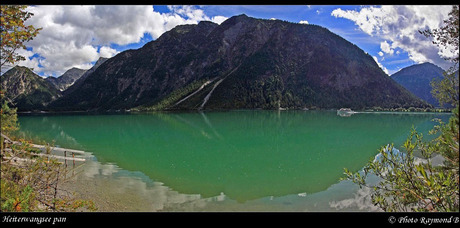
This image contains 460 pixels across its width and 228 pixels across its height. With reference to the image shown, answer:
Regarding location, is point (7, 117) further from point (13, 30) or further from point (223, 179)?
point (223, 179)

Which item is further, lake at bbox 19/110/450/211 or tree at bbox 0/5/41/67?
lake at bbox 19/110/450/211

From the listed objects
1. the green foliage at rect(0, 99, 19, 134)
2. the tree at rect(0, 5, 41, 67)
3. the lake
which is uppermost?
the tree at rect(0, 5, 41, 67)

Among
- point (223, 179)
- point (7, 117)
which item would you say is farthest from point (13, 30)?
point (223, 179)

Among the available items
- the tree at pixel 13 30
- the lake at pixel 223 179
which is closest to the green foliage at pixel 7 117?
the tree at pixel 13 30

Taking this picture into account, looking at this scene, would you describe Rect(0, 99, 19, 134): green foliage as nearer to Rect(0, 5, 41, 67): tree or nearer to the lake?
Rect(0, 5, 41, 67): tree

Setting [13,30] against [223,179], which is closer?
[13,30]

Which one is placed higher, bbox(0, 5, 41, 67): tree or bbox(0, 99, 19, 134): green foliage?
bbox(0, 5, 41, 67): tree

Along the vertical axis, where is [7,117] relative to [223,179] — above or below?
above

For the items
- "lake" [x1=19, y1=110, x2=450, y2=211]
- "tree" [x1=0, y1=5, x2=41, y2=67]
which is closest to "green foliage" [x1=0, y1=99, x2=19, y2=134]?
"tree" [x1=0, y1=5, x2=41, y2=67]

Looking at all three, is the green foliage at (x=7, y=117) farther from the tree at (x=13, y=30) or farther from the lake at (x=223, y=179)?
the lake at (x=223, y=179)

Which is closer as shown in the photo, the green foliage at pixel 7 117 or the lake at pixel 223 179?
the green foliage at pixel 7 117

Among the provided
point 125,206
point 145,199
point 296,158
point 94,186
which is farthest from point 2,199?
point 296,158

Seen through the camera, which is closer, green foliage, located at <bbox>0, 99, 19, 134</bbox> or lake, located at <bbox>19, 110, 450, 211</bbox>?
green foliage, located at <bbox>0, 99, 19, 134</bbox>
